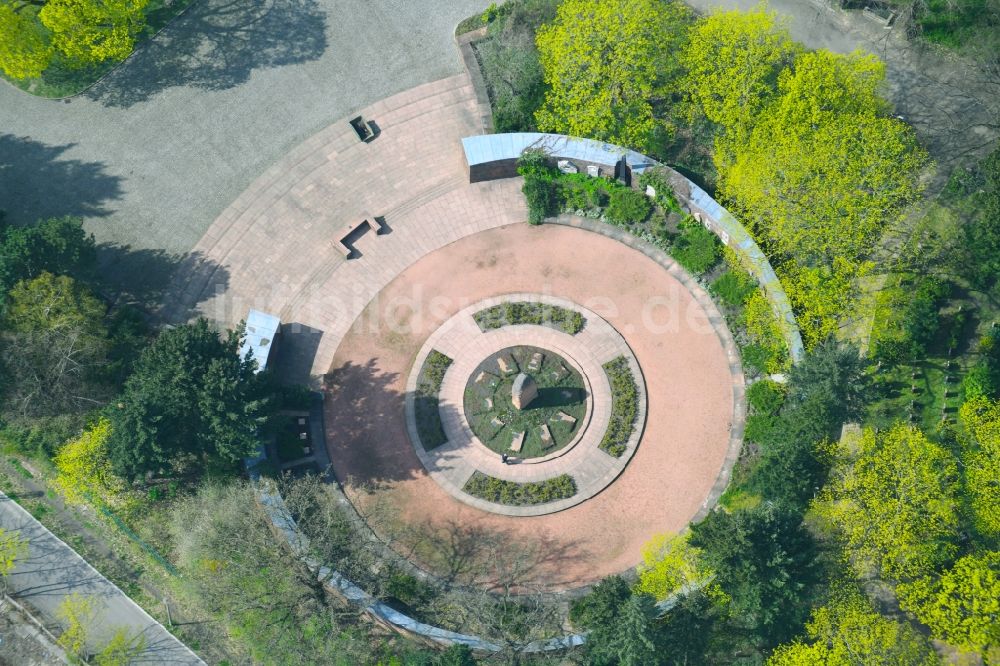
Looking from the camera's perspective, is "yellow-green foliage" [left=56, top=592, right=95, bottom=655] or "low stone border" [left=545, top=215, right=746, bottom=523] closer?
"yellow-green foliage" [left=56, top=592, right=95, bottom=655]

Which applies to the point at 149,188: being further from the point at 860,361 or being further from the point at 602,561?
the point at 860,361

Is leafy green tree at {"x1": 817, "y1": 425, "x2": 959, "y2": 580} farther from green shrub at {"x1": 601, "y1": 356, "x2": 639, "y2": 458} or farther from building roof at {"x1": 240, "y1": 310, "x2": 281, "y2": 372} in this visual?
building roof at {"x1": 240, "y1": 310, "x2": 281, "y2": 372}

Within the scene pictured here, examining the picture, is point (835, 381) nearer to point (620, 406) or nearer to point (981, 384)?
point (981, 384)

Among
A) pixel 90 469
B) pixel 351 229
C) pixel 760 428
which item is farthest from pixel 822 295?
pixel 90 469

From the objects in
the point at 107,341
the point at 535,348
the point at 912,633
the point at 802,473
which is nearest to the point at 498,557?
the point at 535,348

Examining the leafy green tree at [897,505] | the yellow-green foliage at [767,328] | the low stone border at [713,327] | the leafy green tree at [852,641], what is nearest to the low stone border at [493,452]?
Answer: the low stone border at [713,327]

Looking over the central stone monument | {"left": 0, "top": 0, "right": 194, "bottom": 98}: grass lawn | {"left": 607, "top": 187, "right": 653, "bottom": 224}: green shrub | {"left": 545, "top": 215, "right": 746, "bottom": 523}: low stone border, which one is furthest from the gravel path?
the central stone monument

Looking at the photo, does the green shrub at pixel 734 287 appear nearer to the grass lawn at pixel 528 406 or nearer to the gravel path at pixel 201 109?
the grass lawn at pixel 528 406
